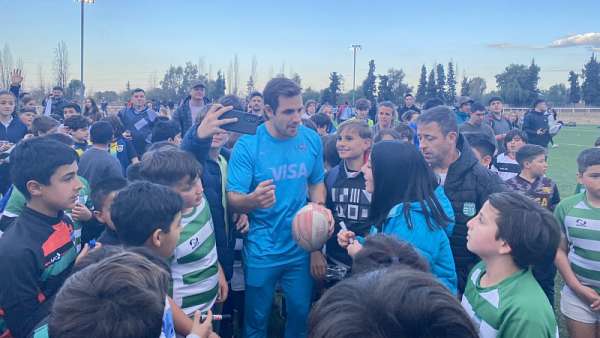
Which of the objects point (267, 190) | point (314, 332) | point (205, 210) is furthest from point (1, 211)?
point (314, 332)

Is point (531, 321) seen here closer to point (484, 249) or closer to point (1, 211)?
point (484, 249)

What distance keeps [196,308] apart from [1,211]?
6.07ft

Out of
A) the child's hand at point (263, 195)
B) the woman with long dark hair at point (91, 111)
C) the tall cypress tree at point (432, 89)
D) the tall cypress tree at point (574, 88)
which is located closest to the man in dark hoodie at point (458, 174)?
the child's hand at point (263, 195)

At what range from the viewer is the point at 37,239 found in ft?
8.60

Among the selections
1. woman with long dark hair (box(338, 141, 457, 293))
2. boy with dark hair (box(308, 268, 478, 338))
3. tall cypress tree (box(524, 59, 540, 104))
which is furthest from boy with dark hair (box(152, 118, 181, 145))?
tall cypress tree (box(524, 59, 540, 104))

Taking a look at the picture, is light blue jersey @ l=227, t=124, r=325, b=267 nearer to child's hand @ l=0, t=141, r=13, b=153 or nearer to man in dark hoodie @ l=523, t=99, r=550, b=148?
child's hand @ l=0, t=141, r=13, b=153

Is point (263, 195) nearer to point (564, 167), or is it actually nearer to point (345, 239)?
point (345, 239)

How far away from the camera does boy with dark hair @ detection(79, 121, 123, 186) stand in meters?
5.34

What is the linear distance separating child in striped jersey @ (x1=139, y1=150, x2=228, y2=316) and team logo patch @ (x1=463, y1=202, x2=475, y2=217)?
191 cm

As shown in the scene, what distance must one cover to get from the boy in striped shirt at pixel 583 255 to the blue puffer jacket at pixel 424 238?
116 centimetres

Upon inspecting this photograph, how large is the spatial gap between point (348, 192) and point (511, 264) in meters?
1.80

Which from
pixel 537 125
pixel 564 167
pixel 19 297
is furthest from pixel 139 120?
pixel 564 167

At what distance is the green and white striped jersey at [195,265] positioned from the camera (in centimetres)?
313

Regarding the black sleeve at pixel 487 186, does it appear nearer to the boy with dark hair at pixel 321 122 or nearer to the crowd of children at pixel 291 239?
the crowd of children at pixel 291 239
